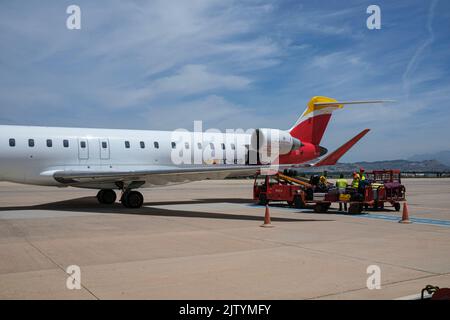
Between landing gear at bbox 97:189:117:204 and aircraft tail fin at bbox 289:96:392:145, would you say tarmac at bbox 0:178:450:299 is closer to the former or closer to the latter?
landing gear at bbox 97:189:117:204

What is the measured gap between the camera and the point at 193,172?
16.5 metres

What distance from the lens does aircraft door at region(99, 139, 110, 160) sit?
18.4 metres

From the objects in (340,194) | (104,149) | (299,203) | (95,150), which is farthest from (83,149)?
(340,194)

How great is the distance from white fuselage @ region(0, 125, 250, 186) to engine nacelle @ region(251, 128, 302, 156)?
5.41 feet

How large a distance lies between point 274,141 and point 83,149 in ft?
28.0

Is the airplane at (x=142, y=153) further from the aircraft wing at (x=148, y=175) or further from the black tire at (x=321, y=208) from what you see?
the black tire at (x=321, y=208)

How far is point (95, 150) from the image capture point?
18250mm

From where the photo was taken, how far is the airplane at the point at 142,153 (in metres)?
16.8

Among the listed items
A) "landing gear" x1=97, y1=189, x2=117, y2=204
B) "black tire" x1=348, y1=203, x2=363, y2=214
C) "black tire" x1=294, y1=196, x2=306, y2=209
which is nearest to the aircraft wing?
"landing gear" x1=97, y1=189, x2=117, y2=204
